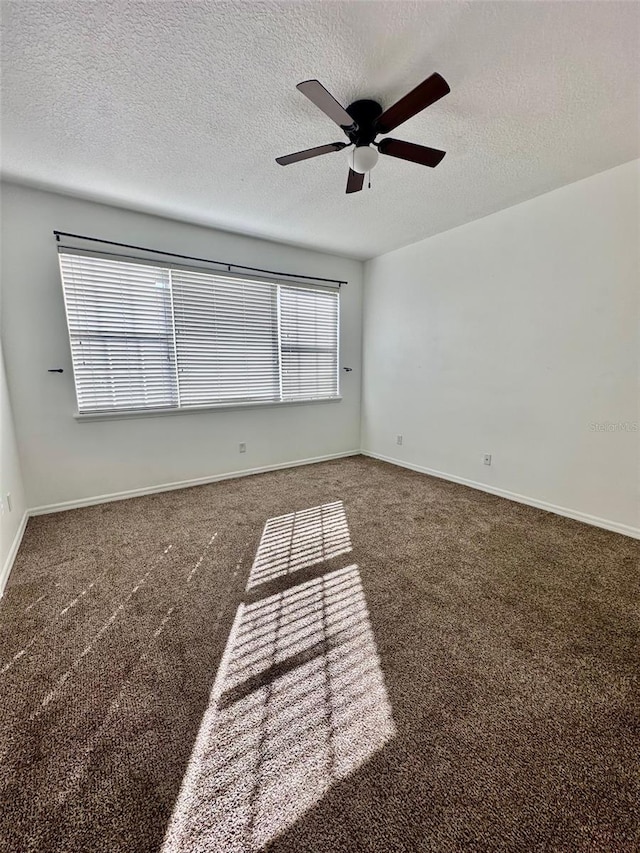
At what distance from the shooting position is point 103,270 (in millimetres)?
2957

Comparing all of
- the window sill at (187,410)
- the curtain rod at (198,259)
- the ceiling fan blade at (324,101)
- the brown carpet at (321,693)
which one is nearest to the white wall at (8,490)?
the brown carpet at (321,693)

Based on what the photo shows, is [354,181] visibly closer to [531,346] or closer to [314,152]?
[314,152]

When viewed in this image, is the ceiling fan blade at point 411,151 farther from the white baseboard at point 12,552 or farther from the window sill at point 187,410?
the white baseboard at point 12,552

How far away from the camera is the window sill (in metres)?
3.05

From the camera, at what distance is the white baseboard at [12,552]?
1.97m

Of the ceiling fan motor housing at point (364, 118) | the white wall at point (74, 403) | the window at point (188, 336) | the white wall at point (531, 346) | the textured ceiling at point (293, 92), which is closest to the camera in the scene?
the textured ceiling at point (293, 92)

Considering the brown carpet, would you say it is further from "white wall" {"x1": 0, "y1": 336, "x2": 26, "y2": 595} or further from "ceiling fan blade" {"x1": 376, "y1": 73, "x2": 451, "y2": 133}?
"ceiling fan blade" {"x1": 376, "y1": 73, "x2": 451, "y2": 133}

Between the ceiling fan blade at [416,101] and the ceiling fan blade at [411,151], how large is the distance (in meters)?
0.07

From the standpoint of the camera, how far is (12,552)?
7.37ft

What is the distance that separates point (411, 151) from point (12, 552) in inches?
135

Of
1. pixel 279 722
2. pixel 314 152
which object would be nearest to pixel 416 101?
pixel 314 152

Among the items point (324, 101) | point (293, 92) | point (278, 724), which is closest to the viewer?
point (278, 724)

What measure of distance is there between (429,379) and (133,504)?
10.7 feet

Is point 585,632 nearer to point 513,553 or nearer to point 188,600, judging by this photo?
point 513,553
